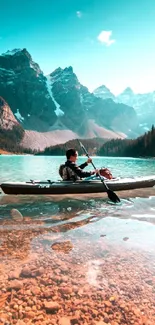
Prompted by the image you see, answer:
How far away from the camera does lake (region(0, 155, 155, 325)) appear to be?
13.3 feet

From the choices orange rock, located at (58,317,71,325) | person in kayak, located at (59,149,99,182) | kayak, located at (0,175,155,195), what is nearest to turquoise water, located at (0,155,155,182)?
kayak, located at (0,175,155,195)

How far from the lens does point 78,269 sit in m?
5.43

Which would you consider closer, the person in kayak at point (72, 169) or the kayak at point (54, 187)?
the person in kayak at point (72, 169)

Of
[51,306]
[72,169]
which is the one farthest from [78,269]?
[72,169]

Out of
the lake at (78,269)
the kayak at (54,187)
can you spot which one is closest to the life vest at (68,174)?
the kayak at (54,187)

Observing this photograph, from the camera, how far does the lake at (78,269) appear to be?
13.3 ft

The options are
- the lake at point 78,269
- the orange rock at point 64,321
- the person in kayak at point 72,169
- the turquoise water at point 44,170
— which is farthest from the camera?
the turquoise water at point 44,170

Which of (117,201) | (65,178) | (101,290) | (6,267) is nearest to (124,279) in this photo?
(101,290)

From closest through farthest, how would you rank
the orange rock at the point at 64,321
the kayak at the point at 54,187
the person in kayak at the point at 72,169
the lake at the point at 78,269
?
the orange rock at the point at 64,321
the lake at the point at 78,269
the person in kayak at the point at 72,169
the kayak at the point at 54,187

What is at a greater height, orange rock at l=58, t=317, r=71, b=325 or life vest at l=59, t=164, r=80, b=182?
life vest at l=59, t=164, r=80, b=182

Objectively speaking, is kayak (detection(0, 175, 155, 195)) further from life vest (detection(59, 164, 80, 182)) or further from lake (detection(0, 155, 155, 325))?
lake (detection(0, 155, 155, 325))

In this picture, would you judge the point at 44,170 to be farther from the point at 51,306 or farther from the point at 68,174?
the point at 51,306

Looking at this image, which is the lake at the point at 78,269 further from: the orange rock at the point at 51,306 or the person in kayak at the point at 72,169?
the person in kayak at the point at 72,169

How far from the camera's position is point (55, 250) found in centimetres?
645
